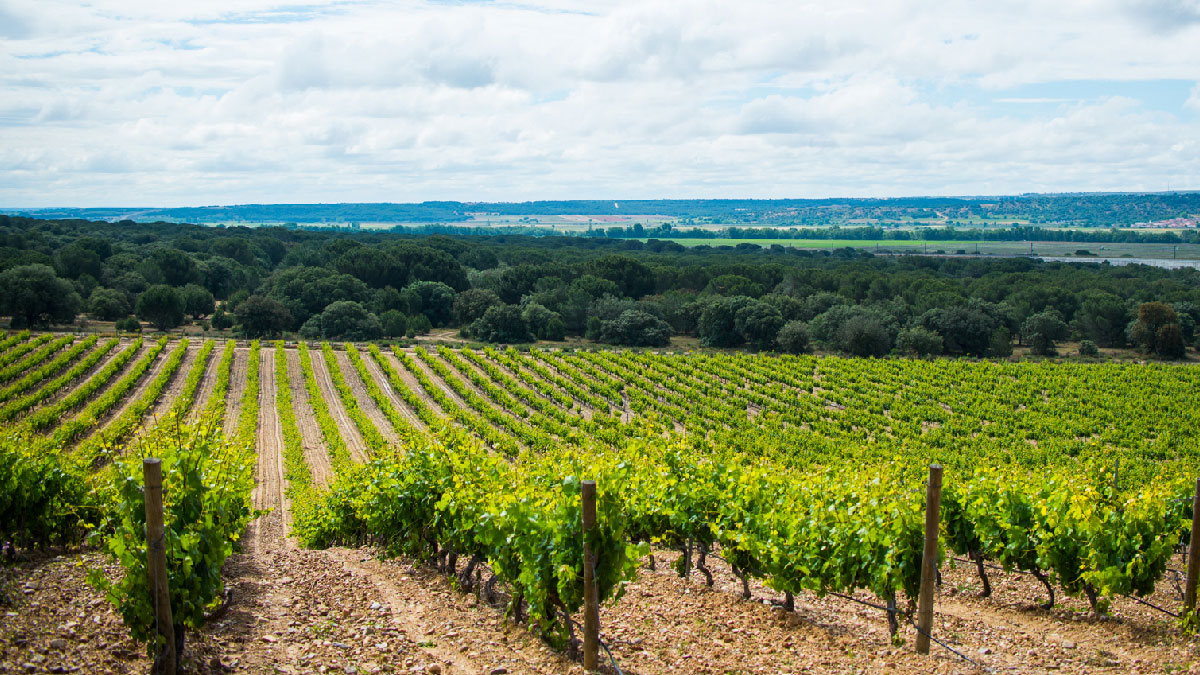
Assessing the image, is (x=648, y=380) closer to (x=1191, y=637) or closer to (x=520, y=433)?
(x=520, y=433)

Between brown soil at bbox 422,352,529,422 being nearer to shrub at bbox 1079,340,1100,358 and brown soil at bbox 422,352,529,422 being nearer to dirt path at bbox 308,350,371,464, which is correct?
dirt path at bbox 308,350,371,464

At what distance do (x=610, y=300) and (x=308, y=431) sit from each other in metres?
43.8

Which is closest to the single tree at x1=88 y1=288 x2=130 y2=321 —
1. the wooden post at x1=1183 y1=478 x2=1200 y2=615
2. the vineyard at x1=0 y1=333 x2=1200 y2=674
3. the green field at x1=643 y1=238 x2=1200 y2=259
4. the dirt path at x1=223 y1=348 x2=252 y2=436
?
the dirt path at x1=223 y1=348 x2=252 y2=436

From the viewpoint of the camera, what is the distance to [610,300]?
7231 centimetres

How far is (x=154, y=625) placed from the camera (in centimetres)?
594

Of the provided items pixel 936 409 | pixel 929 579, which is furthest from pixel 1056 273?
pixel 929 579

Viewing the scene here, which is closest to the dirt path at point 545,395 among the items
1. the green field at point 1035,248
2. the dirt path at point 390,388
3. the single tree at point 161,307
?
the dirt path at point 390,388

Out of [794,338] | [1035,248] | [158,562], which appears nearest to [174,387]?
[158,562]

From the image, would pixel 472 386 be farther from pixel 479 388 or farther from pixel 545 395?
pixel 545 395

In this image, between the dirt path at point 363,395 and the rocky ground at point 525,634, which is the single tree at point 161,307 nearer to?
the dirt path at point 363,395

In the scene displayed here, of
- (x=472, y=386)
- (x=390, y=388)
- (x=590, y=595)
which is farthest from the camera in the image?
(x=472, y=386)

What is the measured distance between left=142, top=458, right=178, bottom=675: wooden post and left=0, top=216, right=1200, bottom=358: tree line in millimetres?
56201

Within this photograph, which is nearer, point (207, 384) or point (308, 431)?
point (308, 431)

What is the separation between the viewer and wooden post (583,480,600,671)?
6.30 m
